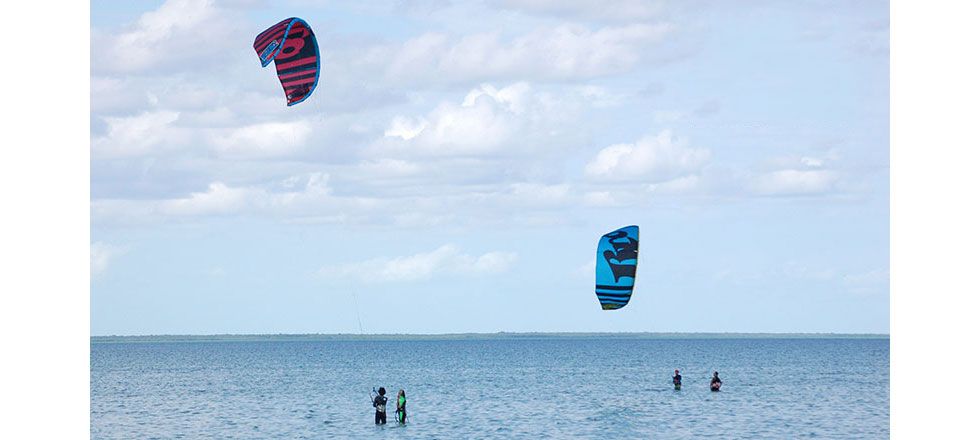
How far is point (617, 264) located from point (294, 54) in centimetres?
1175

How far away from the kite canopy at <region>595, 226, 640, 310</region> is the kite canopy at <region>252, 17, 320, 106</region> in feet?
33.2

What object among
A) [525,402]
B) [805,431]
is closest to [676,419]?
[805,431]

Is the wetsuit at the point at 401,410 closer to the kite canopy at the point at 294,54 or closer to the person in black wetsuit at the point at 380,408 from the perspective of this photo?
the person in black wetsuit at the point at 380,408

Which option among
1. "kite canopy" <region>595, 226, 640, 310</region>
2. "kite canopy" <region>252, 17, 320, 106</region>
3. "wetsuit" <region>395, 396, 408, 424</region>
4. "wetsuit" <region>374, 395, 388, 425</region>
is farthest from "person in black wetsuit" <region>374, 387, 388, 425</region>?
"kite canopy" <region>252, 17, 320, 106</region>

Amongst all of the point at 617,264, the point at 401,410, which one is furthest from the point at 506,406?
the point at 617,264

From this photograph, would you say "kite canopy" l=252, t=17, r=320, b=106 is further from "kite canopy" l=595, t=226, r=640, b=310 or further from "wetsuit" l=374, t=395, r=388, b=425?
"wetsuit" l=374, t=395, r=388, b=425

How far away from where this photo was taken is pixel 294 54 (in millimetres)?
38594

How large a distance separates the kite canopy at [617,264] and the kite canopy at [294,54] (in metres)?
10.1

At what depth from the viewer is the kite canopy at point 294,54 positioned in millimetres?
38250

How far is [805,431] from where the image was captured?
51.6m

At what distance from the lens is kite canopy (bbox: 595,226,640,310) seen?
3866 centimetres
